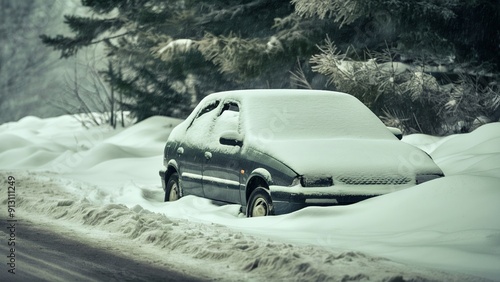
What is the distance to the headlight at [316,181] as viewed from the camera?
9.65 meters

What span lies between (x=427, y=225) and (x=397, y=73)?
27.5 ft

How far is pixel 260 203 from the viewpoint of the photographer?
404 inches

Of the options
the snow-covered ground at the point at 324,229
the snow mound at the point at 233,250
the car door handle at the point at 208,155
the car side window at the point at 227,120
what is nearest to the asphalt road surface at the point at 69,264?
the snow-covered ground at the point at 324,229

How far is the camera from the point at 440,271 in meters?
7.34

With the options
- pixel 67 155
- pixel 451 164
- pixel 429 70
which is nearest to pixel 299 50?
pixel 429 70

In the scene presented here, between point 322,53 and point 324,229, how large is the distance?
991 centimetres

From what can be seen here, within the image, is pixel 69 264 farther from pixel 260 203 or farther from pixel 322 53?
pixel 322 53

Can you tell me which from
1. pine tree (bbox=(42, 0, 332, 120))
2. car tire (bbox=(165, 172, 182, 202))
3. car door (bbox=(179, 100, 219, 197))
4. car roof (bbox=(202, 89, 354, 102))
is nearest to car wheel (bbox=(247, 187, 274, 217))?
car door (bbox=(179, 100, 219, 197))

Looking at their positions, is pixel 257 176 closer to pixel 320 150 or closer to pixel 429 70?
pixel 320 150

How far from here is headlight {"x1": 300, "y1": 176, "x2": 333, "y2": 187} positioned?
9.65 meters

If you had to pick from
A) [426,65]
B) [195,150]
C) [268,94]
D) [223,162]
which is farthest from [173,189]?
[426,65]

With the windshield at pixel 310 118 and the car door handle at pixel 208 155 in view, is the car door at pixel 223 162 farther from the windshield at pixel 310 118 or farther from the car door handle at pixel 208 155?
the windshield at pixel 310 118

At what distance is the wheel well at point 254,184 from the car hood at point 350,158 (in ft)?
1.05

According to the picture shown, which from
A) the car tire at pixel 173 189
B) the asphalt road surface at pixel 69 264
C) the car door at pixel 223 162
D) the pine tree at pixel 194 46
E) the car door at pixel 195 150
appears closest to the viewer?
the asphalt road surface at pixel 69 264
